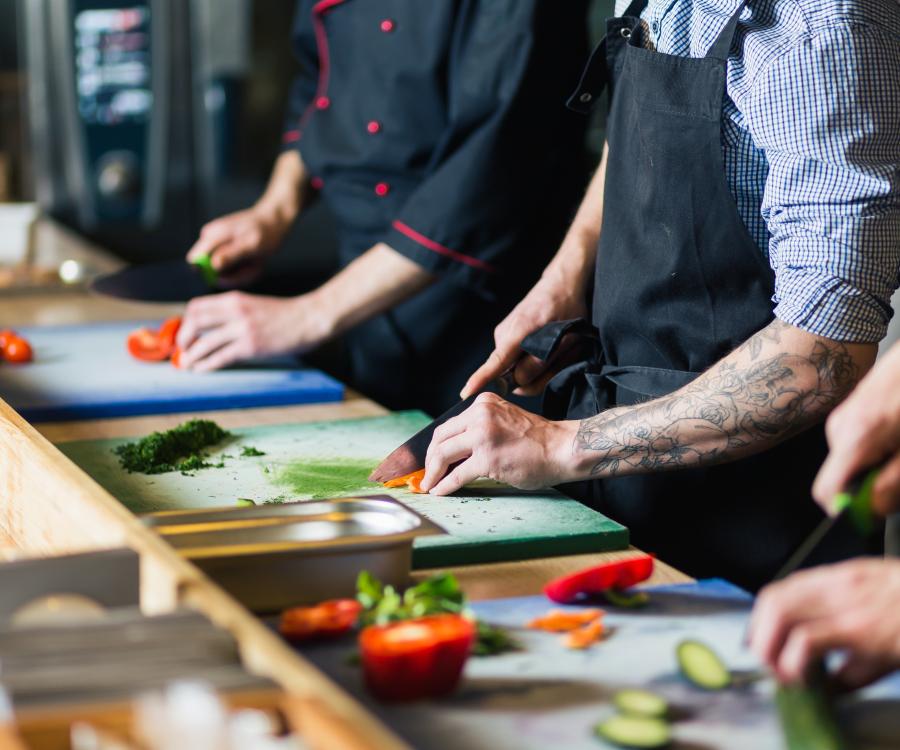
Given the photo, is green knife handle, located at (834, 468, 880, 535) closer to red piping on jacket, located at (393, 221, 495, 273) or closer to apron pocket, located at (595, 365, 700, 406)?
apron pocket, located at (595, 365, 700, 406)

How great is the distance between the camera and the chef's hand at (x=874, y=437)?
3.49ft

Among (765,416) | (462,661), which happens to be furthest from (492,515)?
(462,661)

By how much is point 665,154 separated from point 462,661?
80 cm

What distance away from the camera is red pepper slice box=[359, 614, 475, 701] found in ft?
3.31

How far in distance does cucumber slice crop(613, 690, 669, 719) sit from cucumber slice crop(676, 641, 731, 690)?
40 mm

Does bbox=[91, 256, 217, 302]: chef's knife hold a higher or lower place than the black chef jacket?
lower

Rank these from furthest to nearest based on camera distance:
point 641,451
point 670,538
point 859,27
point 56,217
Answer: point 56,217, point 670,538, point 641,451, point 859,27

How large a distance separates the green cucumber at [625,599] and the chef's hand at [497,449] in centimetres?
27

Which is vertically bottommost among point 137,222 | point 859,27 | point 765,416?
point 137,222

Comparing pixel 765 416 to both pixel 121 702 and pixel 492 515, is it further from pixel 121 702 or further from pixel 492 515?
pixel 121 702

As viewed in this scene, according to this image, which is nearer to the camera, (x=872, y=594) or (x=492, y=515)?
(x=872, y=594)

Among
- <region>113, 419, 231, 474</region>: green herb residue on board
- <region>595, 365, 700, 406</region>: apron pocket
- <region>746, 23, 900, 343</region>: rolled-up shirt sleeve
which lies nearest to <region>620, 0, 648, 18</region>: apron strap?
<region>746, 23, 900, 343</region>: rolled-up shirt sleeve

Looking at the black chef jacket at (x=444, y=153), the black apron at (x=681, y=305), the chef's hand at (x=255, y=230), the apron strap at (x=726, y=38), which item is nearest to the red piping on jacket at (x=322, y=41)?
the black chef jacket at (x=444, y=153)

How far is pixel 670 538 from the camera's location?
1.70 meters
